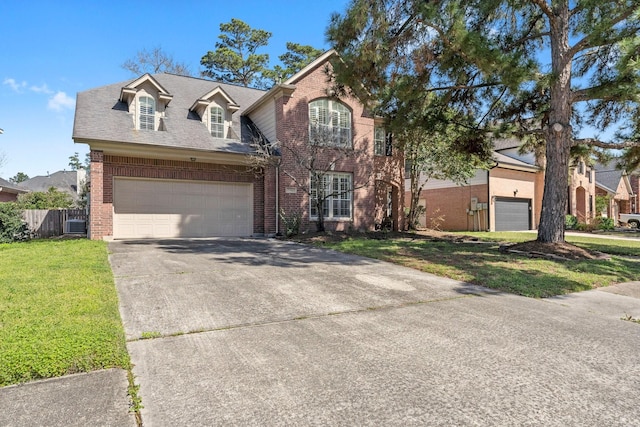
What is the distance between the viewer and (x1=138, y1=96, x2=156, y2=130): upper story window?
13.6 meters

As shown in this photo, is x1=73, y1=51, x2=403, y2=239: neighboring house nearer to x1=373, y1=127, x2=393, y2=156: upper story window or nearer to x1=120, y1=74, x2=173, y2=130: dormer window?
x1=120, y1=74, x2=173, y2=130: dormer window

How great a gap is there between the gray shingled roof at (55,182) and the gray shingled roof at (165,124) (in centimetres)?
2660

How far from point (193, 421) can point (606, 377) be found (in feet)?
10.2

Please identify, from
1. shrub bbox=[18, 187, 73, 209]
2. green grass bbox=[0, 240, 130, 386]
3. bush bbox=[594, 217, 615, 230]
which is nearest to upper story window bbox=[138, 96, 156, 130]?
green grass bbox=[0, 240, 130, 386]

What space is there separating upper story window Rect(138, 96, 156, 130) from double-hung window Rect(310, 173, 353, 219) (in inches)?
249

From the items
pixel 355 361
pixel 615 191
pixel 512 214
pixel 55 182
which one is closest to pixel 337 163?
pixel 355 361

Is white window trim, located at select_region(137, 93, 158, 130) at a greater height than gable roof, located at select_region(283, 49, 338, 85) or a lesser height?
lesser

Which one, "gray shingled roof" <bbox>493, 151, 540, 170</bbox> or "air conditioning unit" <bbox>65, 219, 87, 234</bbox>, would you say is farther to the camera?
"gray shingled roof" <bbox>493, 151, 540, 170</bbox>

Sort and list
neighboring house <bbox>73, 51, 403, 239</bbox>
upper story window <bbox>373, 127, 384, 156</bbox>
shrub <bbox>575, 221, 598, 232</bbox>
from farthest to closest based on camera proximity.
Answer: shrub <bbox>575, 221, 598, 232</bbox> → upper story window <bbox>373, 127, 384, 156</bbox> → neighboring house <bbox>73, 51, 403, 239</bbox>

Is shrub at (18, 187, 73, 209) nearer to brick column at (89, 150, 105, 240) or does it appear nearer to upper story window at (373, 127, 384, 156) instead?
brick column at (89, 150, 105, 240)

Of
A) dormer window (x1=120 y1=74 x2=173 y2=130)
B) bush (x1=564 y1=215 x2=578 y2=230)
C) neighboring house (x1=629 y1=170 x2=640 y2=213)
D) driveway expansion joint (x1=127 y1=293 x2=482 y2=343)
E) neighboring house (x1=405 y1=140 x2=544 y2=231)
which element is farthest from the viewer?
neighboring house (x1=629 y1=170 x2=640 y2=213)

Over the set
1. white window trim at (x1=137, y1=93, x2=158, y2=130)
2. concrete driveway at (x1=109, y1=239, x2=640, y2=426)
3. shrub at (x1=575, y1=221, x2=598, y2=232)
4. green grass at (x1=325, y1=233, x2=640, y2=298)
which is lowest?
concrete driveway at (x1=109, y1=239, x2=640, y2=426)

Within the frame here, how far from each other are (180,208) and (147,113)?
11.9 ft

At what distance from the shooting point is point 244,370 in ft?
9.93
